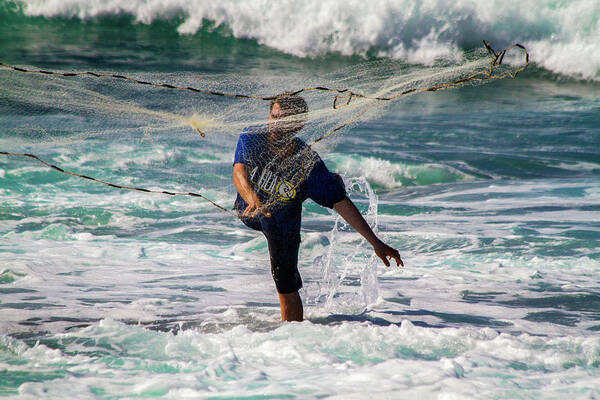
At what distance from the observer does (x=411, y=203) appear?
9.91m

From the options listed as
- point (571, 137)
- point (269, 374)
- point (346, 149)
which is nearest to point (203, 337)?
point (269, 374)

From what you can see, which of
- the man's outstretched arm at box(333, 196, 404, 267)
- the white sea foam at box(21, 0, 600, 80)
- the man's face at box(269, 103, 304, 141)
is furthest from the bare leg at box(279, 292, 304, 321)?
the white sea foam at box(21, 0, 600, 80)

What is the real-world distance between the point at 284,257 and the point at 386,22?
870 inches

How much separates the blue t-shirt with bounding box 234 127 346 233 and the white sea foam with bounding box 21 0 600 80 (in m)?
20.6

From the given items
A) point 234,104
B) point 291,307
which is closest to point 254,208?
point 291,307

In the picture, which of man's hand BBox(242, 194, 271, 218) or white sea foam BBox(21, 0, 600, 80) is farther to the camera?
white sea foam BBox(21, 0, 600, 80)

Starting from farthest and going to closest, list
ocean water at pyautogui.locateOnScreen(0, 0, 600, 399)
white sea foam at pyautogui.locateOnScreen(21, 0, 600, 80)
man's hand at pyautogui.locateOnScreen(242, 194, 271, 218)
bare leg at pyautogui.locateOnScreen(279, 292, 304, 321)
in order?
white sea foam at pyautogui.locateOnScreen(21, 0, 600, 80) < bare leg at pyautogui.locateOnScreen(279, 292, 304, 321) < man's hand at pyautogui.locateOnScreen(242, 194, 271, 218) < ocean water at pyautogui.locateOnScreen(0, 0, 600, 399)

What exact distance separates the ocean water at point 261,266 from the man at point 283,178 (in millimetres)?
483

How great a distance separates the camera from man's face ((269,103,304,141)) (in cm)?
347

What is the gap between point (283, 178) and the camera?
345 cm

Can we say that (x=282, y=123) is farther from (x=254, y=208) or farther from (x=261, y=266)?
(x=261, y=266)

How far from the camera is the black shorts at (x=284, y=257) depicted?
11.6ft

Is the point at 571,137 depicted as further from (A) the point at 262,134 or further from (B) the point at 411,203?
(A) the point at 262,134

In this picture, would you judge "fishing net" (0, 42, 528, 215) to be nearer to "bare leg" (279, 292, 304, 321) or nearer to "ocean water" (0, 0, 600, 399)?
"ocean water" (0, 0, 600, 399)
